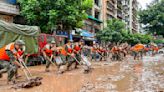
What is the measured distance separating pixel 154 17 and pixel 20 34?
23.7 metres

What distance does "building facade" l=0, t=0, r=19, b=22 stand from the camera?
77.9ft

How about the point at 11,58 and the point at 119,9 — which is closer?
the point at 11,58

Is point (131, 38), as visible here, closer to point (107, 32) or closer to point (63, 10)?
point (107, 32)

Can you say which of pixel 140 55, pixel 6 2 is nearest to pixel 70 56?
pixel 6 2

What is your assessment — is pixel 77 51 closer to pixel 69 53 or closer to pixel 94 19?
pixel 69 53

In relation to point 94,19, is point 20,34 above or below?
below

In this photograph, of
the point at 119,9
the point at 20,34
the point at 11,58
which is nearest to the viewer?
the point at 11,58

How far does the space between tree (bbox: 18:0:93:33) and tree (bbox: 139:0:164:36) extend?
14329mm

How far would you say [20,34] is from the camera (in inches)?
650

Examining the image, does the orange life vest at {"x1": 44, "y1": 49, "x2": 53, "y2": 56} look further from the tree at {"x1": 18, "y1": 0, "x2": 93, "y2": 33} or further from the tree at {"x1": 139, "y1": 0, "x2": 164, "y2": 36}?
the tree at {"x1": 139, "y1": 0, "x2": 164, "y2": 36}

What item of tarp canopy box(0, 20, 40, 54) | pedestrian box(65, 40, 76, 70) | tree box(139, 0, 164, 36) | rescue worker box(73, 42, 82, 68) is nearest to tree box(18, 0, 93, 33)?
tarp canopy box(0, 20, 40, 54)

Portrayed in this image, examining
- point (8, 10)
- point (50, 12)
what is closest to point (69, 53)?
point (50, 12)

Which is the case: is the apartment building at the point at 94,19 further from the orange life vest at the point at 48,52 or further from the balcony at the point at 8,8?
the orange life vest at the point at 48,52

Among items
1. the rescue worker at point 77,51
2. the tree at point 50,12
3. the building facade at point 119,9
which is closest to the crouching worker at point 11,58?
the rescue worker at point 77,51
